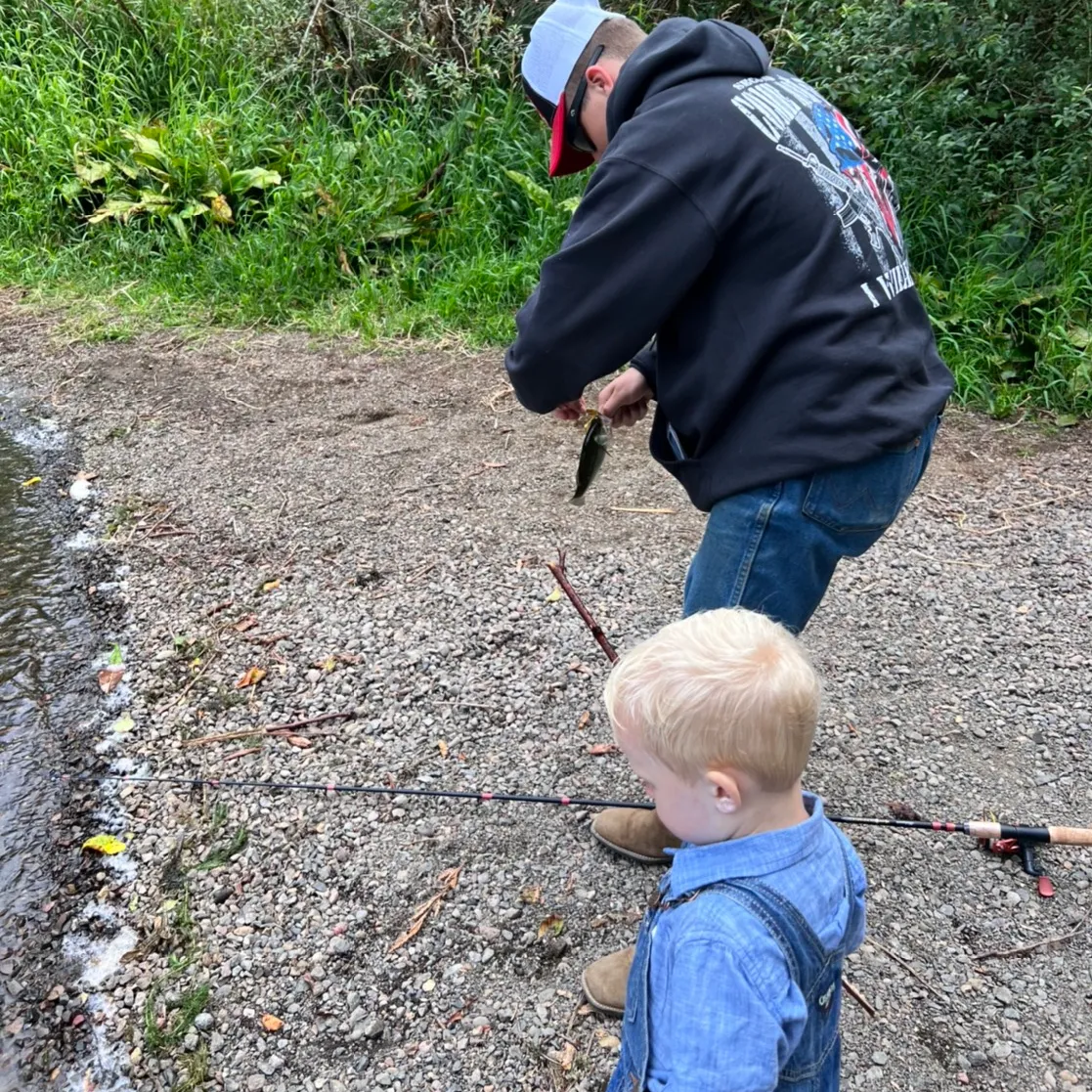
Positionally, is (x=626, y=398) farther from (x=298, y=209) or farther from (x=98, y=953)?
(x=298, y=209)

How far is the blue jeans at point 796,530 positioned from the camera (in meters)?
1.94

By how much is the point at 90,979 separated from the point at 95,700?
118 cm

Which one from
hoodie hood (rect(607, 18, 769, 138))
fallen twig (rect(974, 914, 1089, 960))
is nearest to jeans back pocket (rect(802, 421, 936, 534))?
hoodie hood (rect(607, 18, 769, 138))

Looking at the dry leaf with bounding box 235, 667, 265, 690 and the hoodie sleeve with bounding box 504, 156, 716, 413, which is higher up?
the hoodie sleeve with bounding box 504, 156, 716, 413

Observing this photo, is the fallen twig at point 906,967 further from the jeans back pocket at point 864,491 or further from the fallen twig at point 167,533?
the fallen twig at point 167,533

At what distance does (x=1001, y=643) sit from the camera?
11.6ft

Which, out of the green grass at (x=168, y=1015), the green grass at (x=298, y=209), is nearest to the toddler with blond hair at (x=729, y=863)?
the green grass at (x=168, y=1015)

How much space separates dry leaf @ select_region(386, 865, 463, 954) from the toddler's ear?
142 centimetres

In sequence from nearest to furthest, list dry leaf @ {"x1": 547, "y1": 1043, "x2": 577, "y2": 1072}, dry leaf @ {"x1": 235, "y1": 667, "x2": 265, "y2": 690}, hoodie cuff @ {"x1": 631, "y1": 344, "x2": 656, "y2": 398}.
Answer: dry leaf @ {"x1": 547, "y1": 1043, "x2": 577, "y2": 1072}, hoodie cuff @ {"x1": 631, "y1": 344, "x2": 656, "y2": 398}, dry leaf @ {"x1": 235, "y1": 667, "x2": 265, "y2": 690}

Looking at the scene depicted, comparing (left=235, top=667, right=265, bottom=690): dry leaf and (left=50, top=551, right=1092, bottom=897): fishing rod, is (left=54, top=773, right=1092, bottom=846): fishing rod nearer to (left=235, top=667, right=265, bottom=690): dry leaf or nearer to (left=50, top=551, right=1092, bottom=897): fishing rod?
(left=50, top=551, right=1092, bottom=897): fishing rod

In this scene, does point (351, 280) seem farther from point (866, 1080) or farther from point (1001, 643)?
point (866, 1080)

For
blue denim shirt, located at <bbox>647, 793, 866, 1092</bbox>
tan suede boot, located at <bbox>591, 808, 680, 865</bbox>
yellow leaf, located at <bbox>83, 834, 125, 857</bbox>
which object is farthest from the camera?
yellow leaf, located at <bbox>83, 834, 125, 857</bbox>

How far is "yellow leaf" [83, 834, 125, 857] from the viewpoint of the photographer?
2824 mm

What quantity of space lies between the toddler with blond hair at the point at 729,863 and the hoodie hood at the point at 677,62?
1.07m
